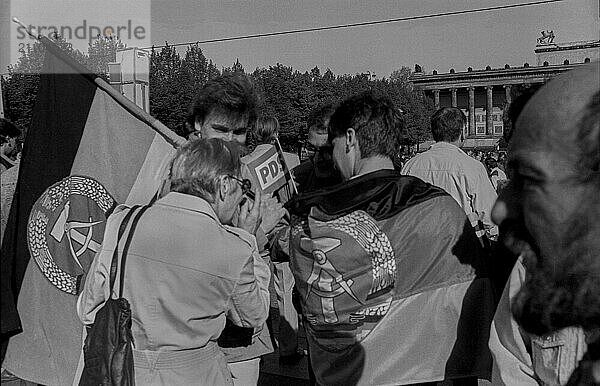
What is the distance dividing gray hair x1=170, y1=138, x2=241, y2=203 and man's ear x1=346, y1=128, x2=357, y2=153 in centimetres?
60

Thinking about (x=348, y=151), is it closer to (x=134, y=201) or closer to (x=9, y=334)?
(x=134, y=201)

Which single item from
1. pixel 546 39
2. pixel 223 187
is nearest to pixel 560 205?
pixel 223 187

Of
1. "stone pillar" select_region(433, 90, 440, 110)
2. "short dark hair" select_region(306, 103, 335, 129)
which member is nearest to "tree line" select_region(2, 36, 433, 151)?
"stone pillar" select_region(433, 90, 440, 110)

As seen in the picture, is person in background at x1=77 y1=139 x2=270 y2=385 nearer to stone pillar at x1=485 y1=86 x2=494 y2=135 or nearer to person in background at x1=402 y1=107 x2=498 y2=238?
person in background at x1=402 y1=107 x2=498 y2=238

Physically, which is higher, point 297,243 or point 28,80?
point 28,80

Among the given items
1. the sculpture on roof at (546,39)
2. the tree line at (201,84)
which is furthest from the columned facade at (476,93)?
the sculpture on roof at (546,39)

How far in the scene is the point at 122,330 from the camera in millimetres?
2518

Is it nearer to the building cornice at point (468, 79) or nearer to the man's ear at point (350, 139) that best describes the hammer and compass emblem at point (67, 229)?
the man's ear at point (350, 139)

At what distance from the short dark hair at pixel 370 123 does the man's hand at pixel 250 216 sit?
0.50m

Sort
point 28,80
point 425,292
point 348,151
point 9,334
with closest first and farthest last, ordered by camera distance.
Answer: point 425,292 → point 348,151 → point 9,334 → point 28,80

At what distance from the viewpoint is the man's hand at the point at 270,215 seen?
3311mm

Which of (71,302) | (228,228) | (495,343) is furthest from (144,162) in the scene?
(495,343)

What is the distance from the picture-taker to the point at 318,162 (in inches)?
237

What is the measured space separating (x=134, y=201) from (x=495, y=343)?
2.76 meters
